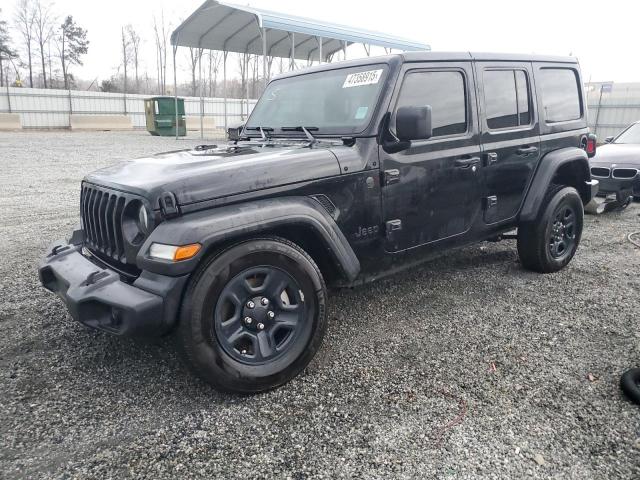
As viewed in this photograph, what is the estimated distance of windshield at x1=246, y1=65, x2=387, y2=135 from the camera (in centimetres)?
339

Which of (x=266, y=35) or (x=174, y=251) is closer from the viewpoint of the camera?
(x=174, y=251)

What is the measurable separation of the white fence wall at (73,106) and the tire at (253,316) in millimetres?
25422

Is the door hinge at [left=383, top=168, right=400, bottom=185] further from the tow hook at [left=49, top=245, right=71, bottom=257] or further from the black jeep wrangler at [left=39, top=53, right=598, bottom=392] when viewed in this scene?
the tow hook at [left=49, top=245, right=71, bottom=257]

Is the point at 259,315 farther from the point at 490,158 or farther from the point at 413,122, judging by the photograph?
the point at 490,158

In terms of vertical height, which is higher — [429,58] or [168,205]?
[429,58]

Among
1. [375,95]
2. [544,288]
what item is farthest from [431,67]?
[544,288]

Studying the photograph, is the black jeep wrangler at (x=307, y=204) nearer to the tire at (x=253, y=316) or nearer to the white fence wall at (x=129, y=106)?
the tire at (x=253, y=316)

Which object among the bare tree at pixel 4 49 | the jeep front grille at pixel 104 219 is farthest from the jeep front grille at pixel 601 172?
the bare tree at pixel 4 49

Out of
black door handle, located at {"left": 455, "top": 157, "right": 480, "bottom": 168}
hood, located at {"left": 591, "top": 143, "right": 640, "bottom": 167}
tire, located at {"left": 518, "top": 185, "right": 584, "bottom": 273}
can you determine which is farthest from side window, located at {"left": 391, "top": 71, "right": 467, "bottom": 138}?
hood, located at {"left": 591, "top": 143, "right": 640, "bottom": 167}

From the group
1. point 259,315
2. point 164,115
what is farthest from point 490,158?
point 164,115

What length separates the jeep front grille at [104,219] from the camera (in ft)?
9.14

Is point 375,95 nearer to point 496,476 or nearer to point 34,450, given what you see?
point 496,476

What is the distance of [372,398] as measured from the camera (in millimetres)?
2719

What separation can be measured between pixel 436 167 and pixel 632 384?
1.86 metres
